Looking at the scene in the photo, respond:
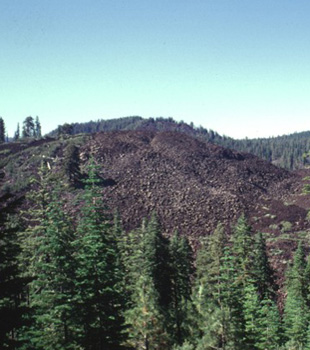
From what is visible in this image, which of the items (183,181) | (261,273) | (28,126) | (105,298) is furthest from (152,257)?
(28,126)

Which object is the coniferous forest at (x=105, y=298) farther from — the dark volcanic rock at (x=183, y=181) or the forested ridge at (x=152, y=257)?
the dark volcanic rock at (x=183, y=181)

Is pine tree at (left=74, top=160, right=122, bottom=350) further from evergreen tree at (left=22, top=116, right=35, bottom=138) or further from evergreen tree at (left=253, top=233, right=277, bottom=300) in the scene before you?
evergreen tree at (left=22, top=116, right=35, bottom=138)

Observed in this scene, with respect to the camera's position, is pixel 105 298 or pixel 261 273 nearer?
pixel 105 298

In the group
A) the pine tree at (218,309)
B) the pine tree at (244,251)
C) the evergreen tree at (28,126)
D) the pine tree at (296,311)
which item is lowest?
the pine tree at (296,311)

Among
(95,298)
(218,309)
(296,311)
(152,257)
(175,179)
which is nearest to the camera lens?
(95,298)

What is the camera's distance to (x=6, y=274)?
8.08m

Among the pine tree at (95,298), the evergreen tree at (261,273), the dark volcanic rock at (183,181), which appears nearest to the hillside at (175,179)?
the dark volcanic rock at (183,181)

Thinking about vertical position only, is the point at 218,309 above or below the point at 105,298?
below

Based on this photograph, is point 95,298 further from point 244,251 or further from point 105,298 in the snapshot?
point 244,251

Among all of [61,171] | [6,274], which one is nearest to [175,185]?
[61,171]

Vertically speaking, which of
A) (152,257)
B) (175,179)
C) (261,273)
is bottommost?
(261,273)

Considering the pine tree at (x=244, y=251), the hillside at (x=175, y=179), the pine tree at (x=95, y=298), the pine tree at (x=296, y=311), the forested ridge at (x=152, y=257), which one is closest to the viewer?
the pine tree at (x=95, y=298)

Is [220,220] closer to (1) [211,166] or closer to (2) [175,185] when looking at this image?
(2) [175,185]

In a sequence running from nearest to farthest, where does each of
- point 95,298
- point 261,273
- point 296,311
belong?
1. point 95,298
2. point 296,311
3. point 261,273
